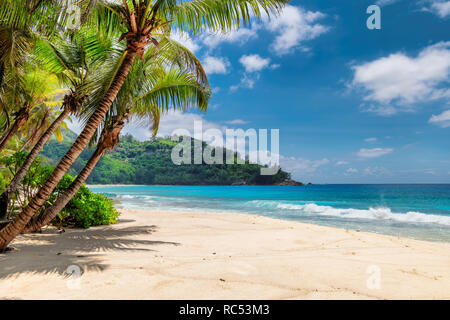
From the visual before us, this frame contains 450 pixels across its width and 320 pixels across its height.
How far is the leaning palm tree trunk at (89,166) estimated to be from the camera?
6.01m

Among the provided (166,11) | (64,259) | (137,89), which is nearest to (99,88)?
(137,89)

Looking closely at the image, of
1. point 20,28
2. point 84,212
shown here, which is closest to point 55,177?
point 84,212

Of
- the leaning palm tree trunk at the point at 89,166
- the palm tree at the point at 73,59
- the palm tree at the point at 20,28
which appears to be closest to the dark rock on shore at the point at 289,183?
the palm tree at the point at 73,59

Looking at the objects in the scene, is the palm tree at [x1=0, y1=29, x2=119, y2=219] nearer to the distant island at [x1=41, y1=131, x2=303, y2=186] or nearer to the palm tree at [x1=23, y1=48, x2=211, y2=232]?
the palm tree at [x1=23, y1=48, x2=211, y2=232]

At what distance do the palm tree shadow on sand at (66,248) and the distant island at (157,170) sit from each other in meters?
85.9

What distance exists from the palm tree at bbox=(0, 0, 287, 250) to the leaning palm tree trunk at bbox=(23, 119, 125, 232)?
0.85 meters

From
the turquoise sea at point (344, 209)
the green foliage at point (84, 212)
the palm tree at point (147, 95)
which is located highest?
the palm tree at point (147, 95)

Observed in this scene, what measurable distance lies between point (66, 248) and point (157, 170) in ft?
295

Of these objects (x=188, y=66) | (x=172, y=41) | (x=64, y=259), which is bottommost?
(x=64, y=259)

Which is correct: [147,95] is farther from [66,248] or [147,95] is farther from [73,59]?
[66,248]

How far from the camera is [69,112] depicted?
841 cm

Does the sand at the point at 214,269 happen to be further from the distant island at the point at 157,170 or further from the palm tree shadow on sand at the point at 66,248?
the distant island at the point at 157,170
